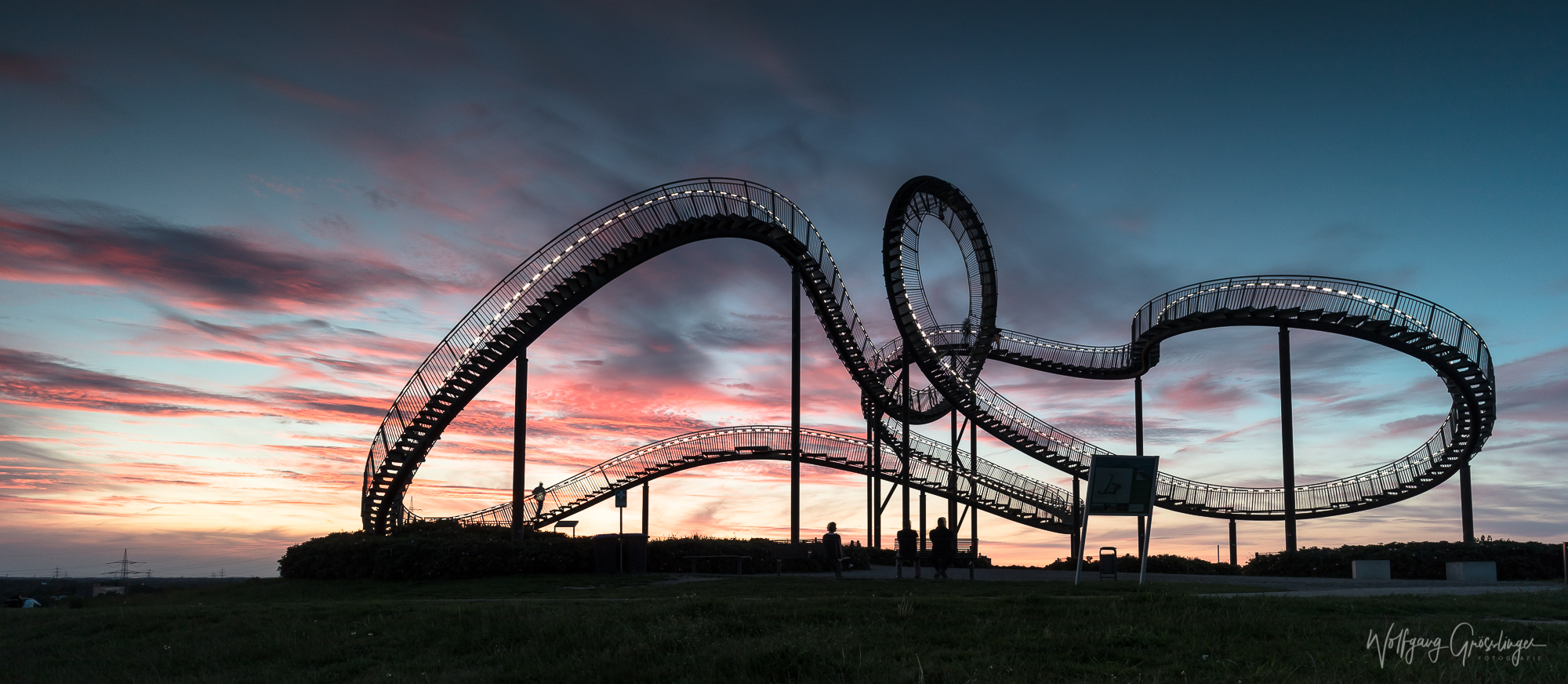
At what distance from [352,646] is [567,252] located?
18.6 meters

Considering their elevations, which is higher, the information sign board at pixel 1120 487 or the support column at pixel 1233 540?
the information sign board at pixel 1120 487

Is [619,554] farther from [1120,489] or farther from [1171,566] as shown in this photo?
[1171,566]

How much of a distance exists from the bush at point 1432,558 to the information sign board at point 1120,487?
14.5 meters

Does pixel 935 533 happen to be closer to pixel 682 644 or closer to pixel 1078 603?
pixel 1078 603

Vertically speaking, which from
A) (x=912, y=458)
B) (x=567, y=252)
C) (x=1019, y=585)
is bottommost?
(x=1019, y=585)

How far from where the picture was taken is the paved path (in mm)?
16438

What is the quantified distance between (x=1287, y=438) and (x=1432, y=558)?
6581 millimetres

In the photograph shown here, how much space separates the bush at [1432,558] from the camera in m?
26.0

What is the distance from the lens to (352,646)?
38.1 ft

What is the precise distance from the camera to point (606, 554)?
2403 centimetres

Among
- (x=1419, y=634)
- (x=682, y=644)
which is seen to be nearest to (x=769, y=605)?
(x=682, y=644)

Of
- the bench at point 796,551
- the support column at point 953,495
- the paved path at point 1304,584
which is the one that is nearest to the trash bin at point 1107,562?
the paved path at point 1304,584

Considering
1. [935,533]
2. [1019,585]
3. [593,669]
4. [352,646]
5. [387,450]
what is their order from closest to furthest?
1. [593,669]
2. [352,646]
3. [1019,585]
4. [935,533]
5. [387,450]

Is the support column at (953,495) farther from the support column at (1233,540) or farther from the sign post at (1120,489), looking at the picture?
the sign post at (1120,489)
